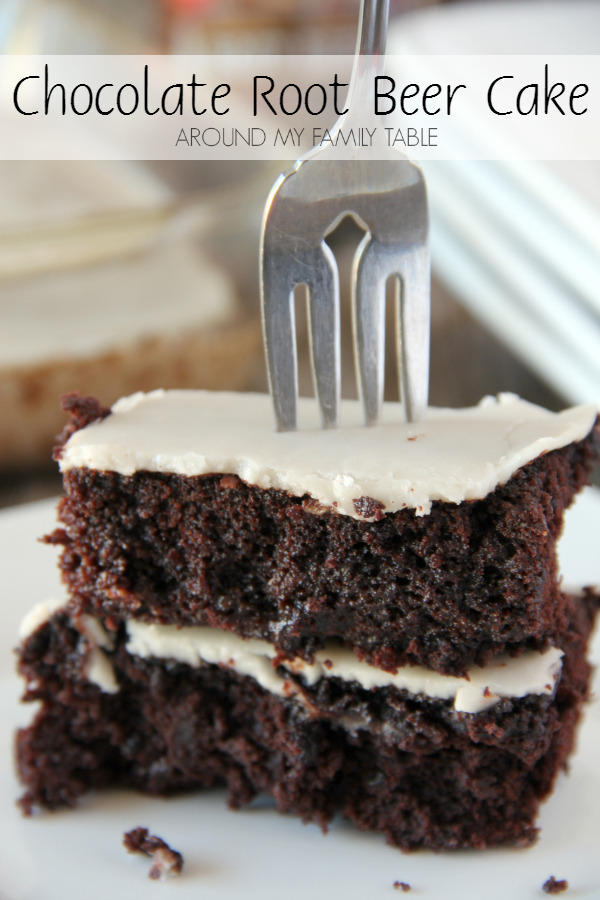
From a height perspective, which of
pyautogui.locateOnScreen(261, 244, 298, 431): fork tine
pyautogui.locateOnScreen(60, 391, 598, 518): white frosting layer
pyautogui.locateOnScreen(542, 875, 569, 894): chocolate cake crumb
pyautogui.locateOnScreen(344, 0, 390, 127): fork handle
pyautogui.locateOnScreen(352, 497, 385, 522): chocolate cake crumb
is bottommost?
pyautogui.locateOnScreen(542, 875, 569, 894): chocolate cake crumb

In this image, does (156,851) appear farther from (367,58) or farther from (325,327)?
(367,58)

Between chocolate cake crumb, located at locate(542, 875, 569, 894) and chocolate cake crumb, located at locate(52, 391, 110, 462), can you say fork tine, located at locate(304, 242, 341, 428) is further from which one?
chocolate cake crumb, located at locate(542, 875, 569, 894)

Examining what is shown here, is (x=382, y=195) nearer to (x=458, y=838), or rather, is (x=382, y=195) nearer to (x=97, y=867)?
(x=458, y=838)

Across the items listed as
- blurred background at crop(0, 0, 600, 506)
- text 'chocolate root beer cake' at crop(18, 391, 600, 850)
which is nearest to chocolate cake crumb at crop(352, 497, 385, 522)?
text 'chocolate root beer cake' at crop(18, 391, 600, 850)

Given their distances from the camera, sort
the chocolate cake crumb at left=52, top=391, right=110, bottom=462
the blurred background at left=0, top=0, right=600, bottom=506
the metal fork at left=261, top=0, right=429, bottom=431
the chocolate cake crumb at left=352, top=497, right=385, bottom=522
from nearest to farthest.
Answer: the chocolate cake crumb at left=352, top=497, right=385, bottom=522
the metal fork at left=261, top=0, right=429, bottom=431
the chocolate cake crumb at left=52, top=391, right=110, bottom=462
the blurred background at left=0, top=0, right=600, bottom=506

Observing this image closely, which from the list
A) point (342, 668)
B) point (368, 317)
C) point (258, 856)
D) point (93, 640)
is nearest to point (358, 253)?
point (368, 317)

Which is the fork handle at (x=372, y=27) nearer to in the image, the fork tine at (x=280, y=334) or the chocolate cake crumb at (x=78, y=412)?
the fork tine at (x=280, y=334)

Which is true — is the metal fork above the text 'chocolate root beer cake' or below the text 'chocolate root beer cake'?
above

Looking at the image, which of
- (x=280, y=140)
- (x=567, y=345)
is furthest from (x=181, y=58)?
(x=567, y=345)
